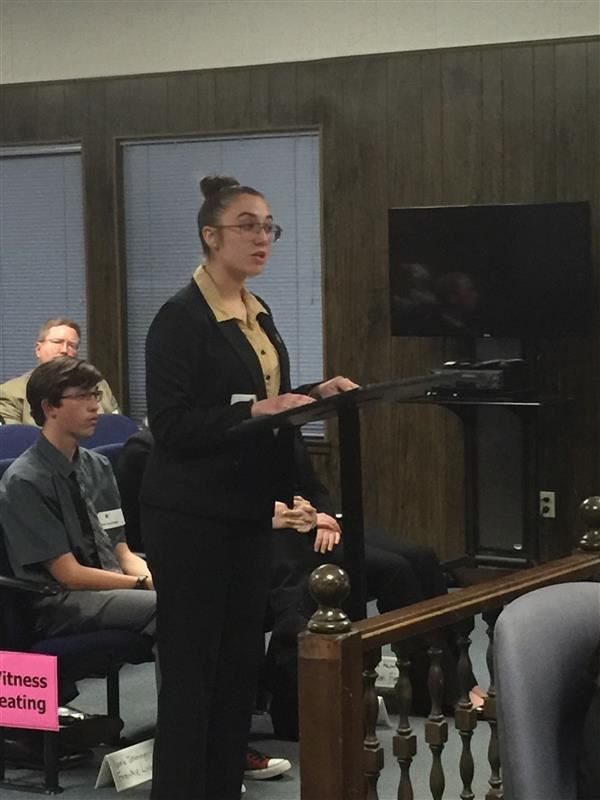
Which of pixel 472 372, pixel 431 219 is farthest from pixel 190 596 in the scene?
pixel 431 219

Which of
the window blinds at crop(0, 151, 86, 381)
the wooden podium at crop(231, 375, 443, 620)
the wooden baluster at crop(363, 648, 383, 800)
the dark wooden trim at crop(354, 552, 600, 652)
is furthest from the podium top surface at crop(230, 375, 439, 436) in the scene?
the window blinds at crop(0, 151, 86, 381)

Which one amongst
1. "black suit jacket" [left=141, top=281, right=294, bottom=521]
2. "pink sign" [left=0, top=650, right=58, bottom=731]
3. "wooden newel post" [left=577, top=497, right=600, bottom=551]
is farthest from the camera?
"pink sign" [left=0, top=650, right=58, bottom=731]

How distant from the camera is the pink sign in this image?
324 cm

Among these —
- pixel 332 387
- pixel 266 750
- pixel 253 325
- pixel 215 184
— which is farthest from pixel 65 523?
pixel 332 387

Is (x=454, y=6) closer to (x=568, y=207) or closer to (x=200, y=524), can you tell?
(x=568, y=207)

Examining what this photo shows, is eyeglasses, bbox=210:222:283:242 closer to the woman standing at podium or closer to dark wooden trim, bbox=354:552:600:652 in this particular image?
the woman standing at podium

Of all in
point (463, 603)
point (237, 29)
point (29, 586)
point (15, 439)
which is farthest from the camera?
point (237, 29)

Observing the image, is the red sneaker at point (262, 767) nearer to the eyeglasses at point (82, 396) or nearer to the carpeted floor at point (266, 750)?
the carpeted floor at point (266, 750)

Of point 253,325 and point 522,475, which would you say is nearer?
point 253,325

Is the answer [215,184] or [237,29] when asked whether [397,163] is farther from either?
[215,184]

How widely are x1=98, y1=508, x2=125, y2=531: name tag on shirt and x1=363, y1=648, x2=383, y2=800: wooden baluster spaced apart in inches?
67.9

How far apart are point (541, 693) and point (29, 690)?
6.08ft

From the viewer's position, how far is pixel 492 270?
559 centimetres

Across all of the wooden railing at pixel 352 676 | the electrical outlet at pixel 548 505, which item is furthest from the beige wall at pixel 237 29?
the wooden railing at pixel 352 676
